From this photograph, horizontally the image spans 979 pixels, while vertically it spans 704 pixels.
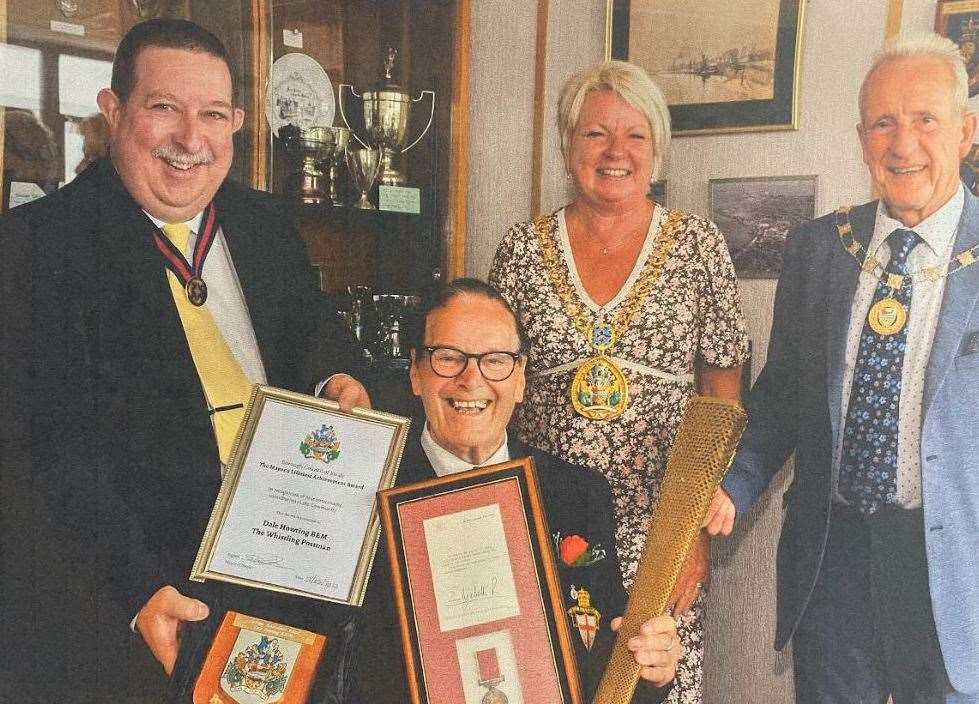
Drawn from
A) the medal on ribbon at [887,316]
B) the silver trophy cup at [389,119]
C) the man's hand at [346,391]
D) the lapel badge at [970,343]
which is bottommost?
the man's hand at [346,391]

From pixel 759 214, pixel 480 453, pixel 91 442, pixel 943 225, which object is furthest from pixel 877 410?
pixel 91 442

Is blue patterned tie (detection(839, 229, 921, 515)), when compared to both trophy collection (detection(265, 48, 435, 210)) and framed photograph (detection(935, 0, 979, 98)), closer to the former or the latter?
framed photograph (detection(935, 0, 979, 98))

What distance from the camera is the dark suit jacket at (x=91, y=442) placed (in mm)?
1688

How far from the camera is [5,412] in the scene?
1695 mm

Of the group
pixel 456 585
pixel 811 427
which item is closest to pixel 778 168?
pixel 811 427

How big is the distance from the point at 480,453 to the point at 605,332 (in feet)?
1.14

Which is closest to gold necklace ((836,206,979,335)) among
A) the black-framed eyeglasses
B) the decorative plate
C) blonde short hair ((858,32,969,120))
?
blonde short hair ((858,32,969,120))

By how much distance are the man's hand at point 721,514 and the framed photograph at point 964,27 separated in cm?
79

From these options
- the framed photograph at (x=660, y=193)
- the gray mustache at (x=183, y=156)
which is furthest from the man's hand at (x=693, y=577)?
the gray mustache at (x=183, y=156)

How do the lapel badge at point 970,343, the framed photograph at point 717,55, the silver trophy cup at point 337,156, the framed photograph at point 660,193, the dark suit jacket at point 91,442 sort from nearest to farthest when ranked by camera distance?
the lapel badge at point 970,343
the dark suit jacket at point 91,442
the framed photograph at point 717,55
the framed photograph at point 660,193
the silver trophy cup at point 337,156

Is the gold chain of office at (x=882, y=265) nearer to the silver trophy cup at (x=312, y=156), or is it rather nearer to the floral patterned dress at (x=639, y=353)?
the floral patterned dress at (x=639, y=353)

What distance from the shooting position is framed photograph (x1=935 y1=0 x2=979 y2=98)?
159 cm

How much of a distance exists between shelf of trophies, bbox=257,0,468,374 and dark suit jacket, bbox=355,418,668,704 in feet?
0.92

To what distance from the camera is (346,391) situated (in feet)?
6.06
